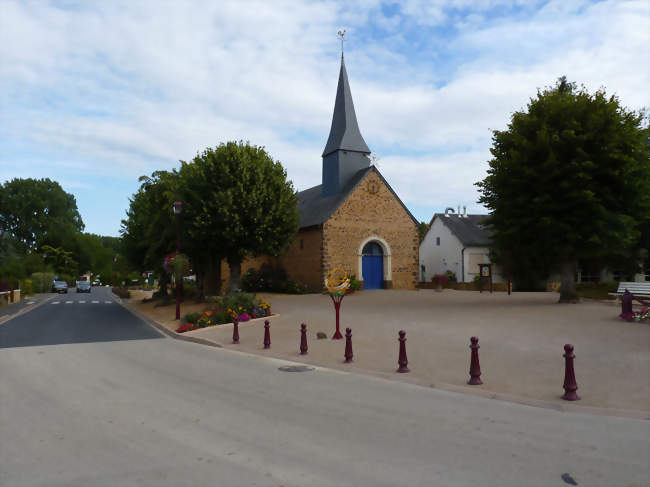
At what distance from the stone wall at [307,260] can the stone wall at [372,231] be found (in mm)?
637

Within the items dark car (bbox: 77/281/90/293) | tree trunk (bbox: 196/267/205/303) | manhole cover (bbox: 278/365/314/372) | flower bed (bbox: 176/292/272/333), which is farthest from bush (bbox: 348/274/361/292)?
dark car (bbox: 77/281/90/293)

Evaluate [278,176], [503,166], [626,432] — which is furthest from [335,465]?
[278,176]

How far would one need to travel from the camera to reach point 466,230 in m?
40.7

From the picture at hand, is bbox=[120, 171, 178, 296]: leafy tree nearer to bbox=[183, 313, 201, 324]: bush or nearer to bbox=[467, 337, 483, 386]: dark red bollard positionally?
bbox=[183, 313, 201, 324]: bush

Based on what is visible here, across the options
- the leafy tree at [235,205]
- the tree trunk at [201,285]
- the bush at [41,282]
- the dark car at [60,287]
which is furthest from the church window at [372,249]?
the bush at [41,282]

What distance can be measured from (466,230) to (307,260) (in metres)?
17.4

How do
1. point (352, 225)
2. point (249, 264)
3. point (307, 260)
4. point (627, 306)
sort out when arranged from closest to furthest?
point (627, 306), point (352, 225), point (307, 260), point (249, 264)

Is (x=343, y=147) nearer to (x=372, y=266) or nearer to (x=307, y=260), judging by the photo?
(x=307, y=260)

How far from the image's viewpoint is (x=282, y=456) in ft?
14.9

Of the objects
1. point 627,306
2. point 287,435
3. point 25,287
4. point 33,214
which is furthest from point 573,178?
point 33,214

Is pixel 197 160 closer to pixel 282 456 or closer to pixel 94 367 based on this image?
pixel 94 367

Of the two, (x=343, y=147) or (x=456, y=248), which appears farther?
(x=456, y=248)

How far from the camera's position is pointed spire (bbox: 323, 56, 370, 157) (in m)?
30.5

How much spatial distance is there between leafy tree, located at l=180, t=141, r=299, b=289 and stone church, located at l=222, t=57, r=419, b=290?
540 cm
